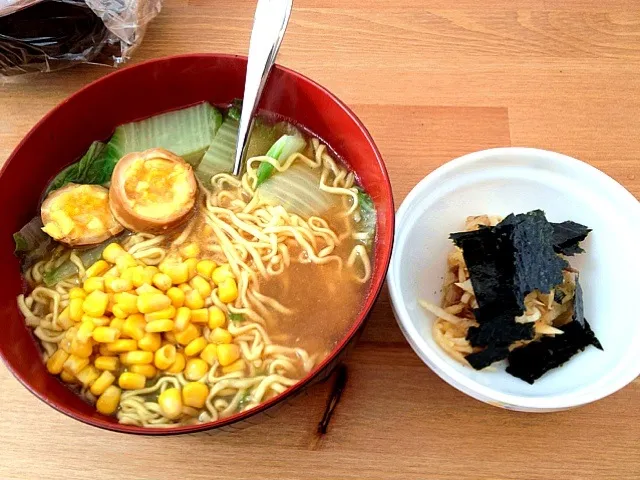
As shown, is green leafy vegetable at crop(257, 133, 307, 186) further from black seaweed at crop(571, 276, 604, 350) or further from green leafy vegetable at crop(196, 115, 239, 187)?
black seaweed at crop(571, 276, 604, 350)

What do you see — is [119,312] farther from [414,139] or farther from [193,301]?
[414,139]

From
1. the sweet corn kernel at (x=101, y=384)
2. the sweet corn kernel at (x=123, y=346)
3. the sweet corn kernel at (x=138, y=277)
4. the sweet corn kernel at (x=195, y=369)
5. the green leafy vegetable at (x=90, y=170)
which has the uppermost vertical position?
the green leafy vegetable at (x=90, y=170)

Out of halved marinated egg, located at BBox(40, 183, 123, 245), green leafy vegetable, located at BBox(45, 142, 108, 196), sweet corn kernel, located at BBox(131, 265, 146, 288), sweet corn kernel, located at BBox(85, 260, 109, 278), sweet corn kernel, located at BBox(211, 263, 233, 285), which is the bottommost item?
sweet corn kernel, located at BBox(211, 263, 233, 285)

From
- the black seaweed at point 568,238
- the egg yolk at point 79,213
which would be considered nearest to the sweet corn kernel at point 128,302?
the egg yolk at point 79,213

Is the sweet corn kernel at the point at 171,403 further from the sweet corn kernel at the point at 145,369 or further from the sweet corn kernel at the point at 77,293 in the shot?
the sweet corn kernel at the point at 77,293

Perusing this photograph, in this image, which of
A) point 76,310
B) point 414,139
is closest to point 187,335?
point 76,310

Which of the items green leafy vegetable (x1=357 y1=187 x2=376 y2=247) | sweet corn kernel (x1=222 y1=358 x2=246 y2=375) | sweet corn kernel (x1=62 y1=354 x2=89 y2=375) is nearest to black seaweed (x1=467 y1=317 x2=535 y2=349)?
green leafy vegetable (x1=357 y1=187 x2=376 y2=247)

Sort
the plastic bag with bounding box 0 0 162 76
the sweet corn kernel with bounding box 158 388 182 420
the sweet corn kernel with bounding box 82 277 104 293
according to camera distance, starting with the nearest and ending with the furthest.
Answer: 1. the sweet corn kernel with bounding box 158 388 182 420
2. the sweet corn kernel with bounding box 82 277 104 293
3. the plastic bag with bounding box 0 0 162 76

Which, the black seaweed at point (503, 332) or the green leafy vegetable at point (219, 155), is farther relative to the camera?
the green leafy vegetable at point (219, 155)

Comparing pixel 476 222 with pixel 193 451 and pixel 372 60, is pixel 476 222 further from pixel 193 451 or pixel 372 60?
pixel 193 451
